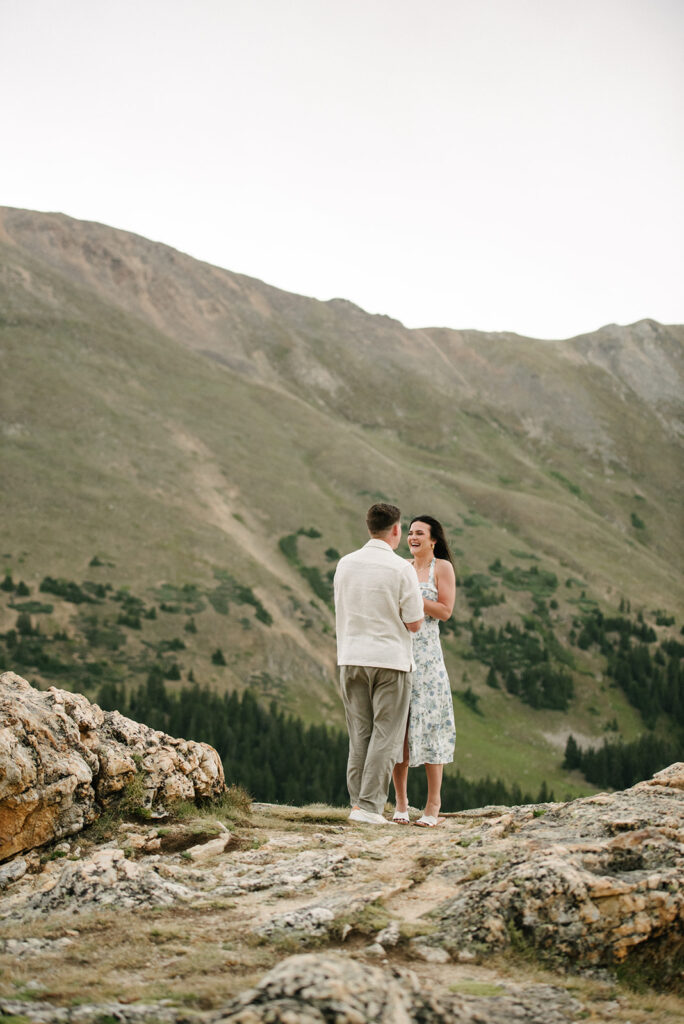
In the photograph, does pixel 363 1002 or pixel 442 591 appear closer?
pixel 363 1002

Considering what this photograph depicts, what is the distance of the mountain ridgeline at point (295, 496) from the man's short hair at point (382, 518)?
6077cm

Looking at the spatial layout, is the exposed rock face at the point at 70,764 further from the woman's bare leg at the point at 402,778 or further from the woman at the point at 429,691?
the woman at the point at 429,691

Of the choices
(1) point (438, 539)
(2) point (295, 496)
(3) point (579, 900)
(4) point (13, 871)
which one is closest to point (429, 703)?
(1) point (438, 539)

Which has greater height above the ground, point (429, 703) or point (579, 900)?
point (429, 703)

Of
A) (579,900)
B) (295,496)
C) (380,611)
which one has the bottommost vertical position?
(579,900)

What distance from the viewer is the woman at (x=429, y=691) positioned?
9.81 meters

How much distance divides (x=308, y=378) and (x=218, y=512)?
63500 mm

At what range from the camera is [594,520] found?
456 feet

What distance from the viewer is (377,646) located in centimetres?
895

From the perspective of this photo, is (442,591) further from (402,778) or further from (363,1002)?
(363,1002)

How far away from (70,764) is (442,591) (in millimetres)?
4832

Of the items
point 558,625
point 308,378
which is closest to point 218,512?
point 558,625

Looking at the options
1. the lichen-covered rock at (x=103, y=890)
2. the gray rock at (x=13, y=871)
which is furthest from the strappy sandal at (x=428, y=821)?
the gray rock at (x=13, y=871)

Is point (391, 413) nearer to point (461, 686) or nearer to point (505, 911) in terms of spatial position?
point (461, 686)
